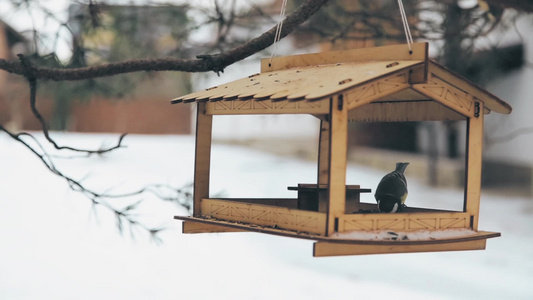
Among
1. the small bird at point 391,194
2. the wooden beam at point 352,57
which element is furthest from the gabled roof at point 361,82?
the small bird at point 391,194

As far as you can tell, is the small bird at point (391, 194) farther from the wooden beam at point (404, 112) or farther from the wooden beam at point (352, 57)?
the wooden beam at point (352, 57)

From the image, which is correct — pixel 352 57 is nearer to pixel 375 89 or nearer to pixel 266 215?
pixel 375 89

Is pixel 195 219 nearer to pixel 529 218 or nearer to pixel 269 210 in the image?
pixel 269 210

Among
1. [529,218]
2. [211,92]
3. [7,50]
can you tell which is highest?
[7,50]

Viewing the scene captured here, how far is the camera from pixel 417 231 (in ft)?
6.14

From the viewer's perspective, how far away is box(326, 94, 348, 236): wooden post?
1.73 m

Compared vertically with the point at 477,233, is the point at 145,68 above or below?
above

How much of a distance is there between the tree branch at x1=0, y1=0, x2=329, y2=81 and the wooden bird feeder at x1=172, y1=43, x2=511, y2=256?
9 cm

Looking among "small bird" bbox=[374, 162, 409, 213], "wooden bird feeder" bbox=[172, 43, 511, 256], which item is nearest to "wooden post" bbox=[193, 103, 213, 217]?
"wooden bird feeder" bbox=[172, 43, 511, 256]

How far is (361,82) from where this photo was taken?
5.43ft

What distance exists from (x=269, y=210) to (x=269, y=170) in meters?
8.92

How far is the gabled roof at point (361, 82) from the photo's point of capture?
67.2 inches

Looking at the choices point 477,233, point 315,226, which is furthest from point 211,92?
point 477,233

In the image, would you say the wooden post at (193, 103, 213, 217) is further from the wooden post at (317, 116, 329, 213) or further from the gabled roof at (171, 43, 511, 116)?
the wooden post at (317, 116, 329, 213)
